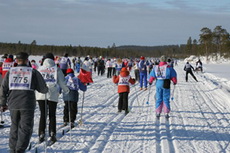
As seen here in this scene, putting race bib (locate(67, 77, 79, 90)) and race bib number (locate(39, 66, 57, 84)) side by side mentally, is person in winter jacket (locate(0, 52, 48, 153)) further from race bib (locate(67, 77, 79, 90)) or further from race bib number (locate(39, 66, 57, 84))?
race bib (locate(67, 77, 79, 90))

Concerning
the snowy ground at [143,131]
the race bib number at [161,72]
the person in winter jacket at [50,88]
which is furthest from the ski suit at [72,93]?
the race bib number at [161,72]

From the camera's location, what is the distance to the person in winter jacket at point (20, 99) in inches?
204

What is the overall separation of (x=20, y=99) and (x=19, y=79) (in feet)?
1.10

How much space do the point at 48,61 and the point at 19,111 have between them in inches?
60.4

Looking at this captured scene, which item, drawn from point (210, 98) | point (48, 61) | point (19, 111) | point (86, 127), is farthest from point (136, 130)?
point (210, 98)

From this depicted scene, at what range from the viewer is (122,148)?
20.8 feet

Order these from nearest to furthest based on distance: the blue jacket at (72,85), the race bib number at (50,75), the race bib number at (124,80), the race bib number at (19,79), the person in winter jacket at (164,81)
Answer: the race bib number at (19,79), the race bib number at (50,75), the blue jacket at (72,85), the person in winter jacket at (164,81), the race bib number at (124,80)

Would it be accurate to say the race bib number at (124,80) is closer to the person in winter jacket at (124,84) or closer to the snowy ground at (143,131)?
the person in winter jacket at (124,84)

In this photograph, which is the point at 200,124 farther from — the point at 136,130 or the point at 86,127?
the point at 86,127

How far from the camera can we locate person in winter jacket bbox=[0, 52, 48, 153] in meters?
5.17

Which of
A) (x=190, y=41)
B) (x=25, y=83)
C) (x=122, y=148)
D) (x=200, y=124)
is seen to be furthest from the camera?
(x=190, y=41)

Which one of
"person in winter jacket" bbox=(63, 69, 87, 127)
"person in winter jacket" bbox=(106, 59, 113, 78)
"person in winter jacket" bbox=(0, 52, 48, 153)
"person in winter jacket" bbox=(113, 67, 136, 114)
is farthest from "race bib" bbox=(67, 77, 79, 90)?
"person in winter jacket" bbox=(106, 59, 113, 78)

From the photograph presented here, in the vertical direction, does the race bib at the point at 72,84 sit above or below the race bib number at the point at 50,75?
below

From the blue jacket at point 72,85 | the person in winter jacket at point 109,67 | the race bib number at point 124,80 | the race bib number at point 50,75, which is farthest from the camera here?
the person in winter jacket at point 109,67
